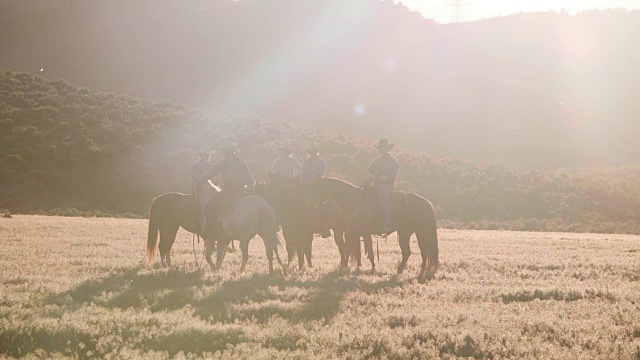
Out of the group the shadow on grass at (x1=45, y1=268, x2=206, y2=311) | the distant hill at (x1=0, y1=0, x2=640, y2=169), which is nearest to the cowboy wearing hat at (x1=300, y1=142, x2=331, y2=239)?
the shadow on grass at (x1=45, y1=268, x2=206, y2=311)

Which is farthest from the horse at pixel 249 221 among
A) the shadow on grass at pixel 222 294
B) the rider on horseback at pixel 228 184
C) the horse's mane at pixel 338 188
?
the horse's mane at pixel 338 188

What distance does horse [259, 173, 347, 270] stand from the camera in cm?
1675

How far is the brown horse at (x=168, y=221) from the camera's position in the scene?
16531 millimetres

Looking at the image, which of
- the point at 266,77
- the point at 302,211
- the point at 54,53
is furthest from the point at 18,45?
the point at 302,211

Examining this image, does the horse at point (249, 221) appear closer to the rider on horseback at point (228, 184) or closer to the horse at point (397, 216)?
the rider on horseback at point (228, 184)

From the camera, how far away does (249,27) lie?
122m

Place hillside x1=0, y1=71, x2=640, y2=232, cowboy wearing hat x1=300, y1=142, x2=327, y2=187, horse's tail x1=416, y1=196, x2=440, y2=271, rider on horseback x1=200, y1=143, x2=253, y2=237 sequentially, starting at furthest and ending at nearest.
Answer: hillside x1=0, y1=71, x2=640, y2=232 → cowboy wearing hat x1=300, y1=142, x2=327, y2=187 → horse's tail x1=416, y1=196, x2=440, y2=271 → rider on horseback x1=200, y1=143, x2=253, y2=237

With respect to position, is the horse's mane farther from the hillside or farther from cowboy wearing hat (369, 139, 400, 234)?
the hillside

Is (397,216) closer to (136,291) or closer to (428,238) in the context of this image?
(428,238)

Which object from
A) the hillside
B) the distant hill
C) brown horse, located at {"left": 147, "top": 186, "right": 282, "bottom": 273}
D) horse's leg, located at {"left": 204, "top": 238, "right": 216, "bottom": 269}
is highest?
the distant hill

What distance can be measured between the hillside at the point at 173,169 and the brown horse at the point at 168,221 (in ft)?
97.8

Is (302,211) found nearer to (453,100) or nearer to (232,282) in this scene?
(232,282)

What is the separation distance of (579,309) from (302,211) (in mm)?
7780

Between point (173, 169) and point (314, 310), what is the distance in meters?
45.9
